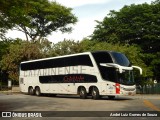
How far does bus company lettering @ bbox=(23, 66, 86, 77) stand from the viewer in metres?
26.8

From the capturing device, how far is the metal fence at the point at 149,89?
139ft

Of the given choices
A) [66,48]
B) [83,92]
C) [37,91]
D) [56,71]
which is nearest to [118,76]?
[83,92]

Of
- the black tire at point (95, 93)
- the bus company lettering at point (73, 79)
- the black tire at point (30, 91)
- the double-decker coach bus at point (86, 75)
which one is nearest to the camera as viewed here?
the double-decker coach bus at point (86, 75)

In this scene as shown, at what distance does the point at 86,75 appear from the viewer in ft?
85.7

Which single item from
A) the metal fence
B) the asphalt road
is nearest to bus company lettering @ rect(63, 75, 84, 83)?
the asphalt road

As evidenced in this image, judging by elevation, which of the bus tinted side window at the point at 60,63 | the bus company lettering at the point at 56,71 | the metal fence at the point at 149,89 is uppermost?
the bus tinted side window at the point at 60,63

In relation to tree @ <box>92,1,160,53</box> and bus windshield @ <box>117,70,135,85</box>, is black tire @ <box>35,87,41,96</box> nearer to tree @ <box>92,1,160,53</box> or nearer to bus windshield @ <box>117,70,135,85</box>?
bus windshield @ <box>117,70,135,85</box>

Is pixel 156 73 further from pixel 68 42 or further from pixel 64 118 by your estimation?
pixel 64 118

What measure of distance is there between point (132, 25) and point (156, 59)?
612 cm

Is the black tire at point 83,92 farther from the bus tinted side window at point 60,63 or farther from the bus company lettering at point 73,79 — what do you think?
the bus tinted side window at point 60,63

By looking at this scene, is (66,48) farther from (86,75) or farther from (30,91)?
(86,75)

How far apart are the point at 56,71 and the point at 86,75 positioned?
407 cm

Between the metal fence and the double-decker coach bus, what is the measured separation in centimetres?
1548

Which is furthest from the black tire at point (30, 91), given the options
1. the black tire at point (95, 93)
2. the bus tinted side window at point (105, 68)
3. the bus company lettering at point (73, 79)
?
the bus tinted side window at point (105, 68)
